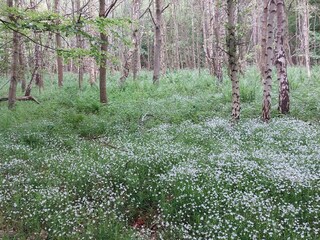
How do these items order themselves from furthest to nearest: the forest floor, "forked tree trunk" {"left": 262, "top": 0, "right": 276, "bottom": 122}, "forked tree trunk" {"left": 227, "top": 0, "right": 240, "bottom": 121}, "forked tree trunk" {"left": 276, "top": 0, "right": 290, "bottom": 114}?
1. "forked tree trunk" {"left": 276, "top": 0, "right": 290, "bottom": 114}
2. "forked tree trunk" {"left": 262, "top": 0, "right": 276, "bottom": 122}
3. "forked tree trunk" {"left": 227, "top": 0, "right": 240, "bottom": 121}
4. the forest floor

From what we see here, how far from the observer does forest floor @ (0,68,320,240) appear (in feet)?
15.5

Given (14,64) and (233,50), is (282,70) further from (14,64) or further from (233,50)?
(14,64)

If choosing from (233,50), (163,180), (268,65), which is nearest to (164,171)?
(163,180)

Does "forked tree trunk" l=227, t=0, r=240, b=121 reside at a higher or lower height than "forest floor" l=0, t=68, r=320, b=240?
higher

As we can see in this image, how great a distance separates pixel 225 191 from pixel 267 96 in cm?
600

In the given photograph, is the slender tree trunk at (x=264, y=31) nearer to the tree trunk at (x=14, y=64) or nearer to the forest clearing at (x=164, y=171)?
the forest clearing at (x=164, y=171)

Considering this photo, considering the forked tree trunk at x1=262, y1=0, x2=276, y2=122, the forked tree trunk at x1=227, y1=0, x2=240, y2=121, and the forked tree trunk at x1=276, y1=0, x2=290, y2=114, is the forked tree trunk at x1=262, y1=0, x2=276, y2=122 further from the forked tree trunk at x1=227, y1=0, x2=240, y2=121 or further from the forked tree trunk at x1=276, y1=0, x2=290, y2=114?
→ the forked tree trunk at x1=276, y1=0, x2=290, y2=114

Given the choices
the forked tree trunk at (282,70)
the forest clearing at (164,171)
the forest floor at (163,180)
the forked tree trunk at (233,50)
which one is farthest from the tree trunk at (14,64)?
the forked tree trunk at (282,70)

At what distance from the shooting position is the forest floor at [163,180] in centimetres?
473

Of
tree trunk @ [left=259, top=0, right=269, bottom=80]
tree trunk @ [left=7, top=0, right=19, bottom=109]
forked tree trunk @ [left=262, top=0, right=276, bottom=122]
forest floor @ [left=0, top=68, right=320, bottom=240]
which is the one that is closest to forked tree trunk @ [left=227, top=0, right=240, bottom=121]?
forest floor @ [left=0, top=68, right=320, bottom=240]

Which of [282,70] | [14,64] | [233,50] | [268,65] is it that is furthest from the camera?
[14,64]

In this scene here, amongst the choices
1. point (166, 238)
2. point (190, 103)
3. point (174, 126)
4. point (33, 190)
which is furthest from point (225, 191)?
point (190, 103)

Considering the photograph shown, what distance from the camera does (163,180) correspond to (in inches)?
235

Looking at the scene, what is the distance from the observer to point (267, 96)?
1049 cm
